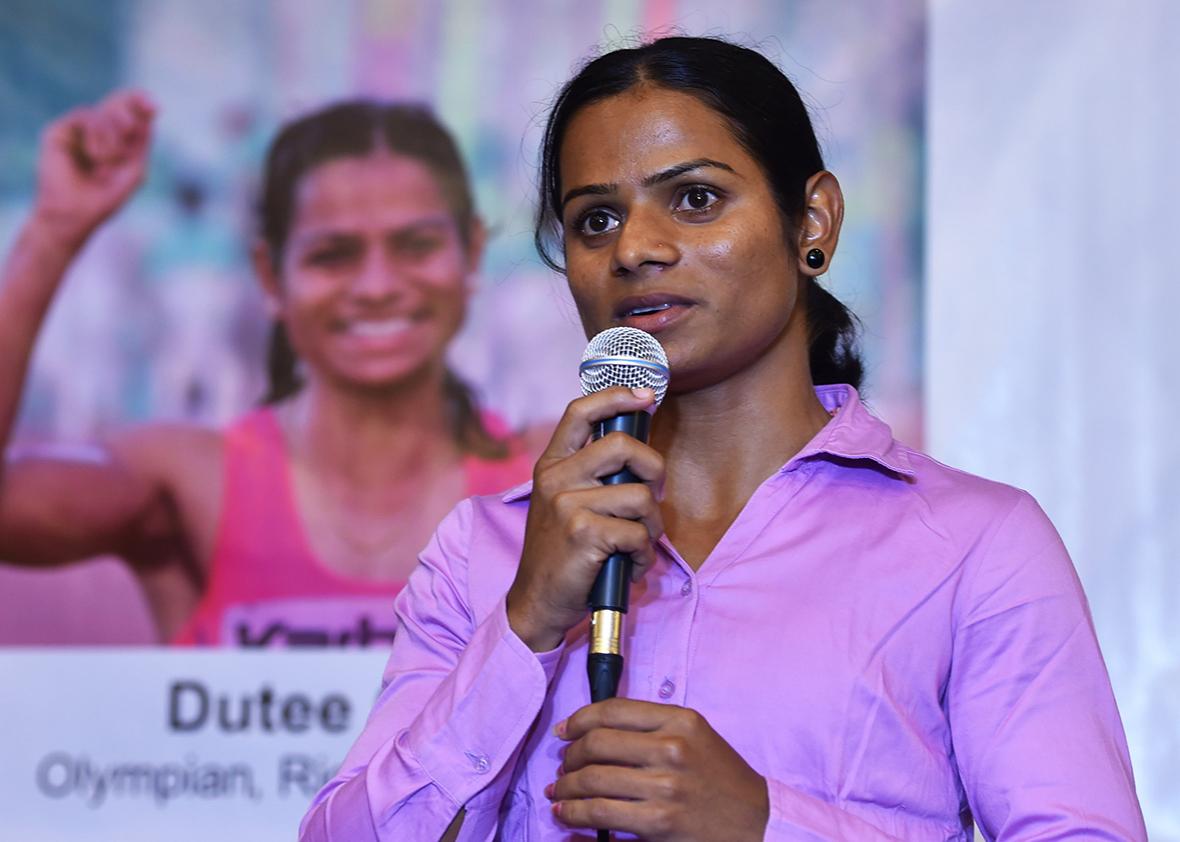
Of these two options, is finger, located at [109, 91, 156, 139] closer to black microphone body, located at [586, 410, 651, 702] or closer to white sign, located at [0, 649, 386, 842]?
white sign, located at [0, 649, 386, 842]

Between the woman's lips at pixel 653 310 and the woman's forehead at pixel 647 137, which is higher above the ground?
the woman's forehead at pixel 647 137

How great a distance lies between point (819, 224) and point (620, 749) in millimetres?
725

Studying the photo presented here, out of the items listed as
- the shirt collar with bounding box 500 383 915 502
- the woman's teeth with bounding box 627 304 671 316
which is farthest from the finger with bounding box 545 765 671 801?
the woman's teeth with bounding box 627 304 671 316

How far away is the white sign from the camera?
2746 mm

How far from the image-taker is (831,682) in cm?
138

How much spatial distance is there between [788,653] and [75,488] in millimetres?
1875

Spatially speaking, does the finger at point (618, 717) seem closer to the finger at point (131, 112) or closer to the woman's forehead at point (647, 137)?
the woman's forehead at point (647, 137)

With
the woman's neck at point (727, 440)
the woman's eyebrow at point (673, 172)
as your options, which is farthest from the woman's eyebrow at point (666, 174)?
the woman's neck at point (727, 440)

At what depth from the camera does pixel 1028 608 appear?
1.38 meters

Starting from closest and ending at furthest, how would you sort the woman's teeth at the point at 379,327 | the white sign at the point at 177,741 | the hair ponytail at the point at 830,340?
the hair ponytail at the point at 830,340, the white sign at the point at 177,741, the woman's teeth at the point at 379,327

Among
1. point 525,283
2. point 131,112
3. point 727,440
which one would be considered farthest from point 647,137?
point 131,112

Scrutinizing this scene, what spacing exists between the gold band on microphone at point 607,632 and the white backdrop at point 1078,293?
162 centimetres

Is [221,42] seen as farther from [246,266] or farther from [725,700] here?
[725,700]

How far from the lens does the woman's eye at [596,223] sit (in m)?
1.57
